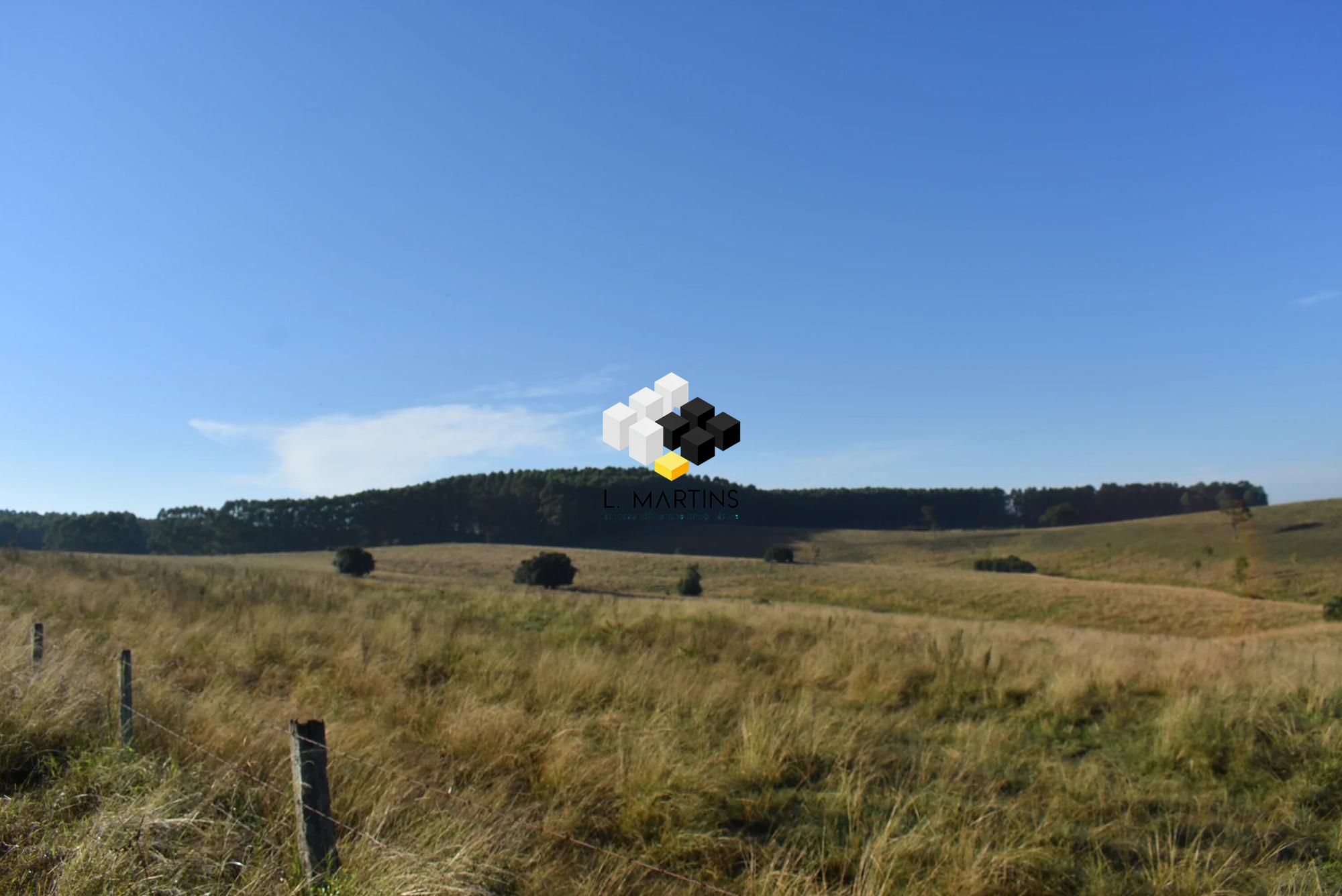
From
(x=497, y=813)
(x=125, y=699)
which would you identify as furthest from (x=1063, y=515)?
(x=125, y=699)

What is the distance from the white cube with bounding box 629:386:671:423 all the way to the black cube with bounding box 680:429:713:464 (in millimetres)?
1503

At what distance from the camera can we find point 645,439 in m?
29.6

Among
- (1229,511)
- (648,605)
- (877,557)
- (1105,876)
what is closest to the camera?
(1105,876)

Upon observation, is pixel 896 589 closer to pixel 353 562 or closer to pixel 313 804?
pixel 353 562

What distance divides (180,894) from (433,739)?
9.35 feet

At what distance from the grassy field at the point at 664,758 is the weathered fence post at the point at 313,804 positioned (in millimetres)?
146

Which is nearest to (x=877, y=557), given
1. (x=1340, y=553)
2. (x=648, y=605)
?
(x=1340, y=553)

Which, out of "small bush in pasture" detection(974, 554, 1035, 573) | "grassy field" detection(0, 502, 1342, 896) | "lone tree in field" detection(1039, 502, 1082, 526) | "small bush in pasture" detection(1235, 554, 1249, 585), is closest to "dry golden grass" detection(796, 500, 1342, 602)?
"small bush in pasture" detection(1235, 554, 1249, 585)

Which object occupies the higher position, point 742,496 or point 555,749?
point 742,496

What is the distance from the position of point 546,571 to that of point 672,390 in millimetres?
16473

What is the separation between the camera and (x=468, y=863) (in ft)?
12.5

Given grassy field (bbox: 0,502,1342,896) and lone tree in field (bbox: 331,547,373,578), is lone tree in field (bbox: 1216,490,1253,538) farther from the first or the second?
lone tree in field (bbox: 331,547,373,578)

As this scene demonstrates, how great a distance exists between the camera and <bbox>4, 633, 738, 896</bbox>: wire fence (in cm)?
375

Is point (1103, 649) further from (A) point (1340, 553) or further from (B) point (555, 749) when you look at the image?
(A) point (1340, 553)
